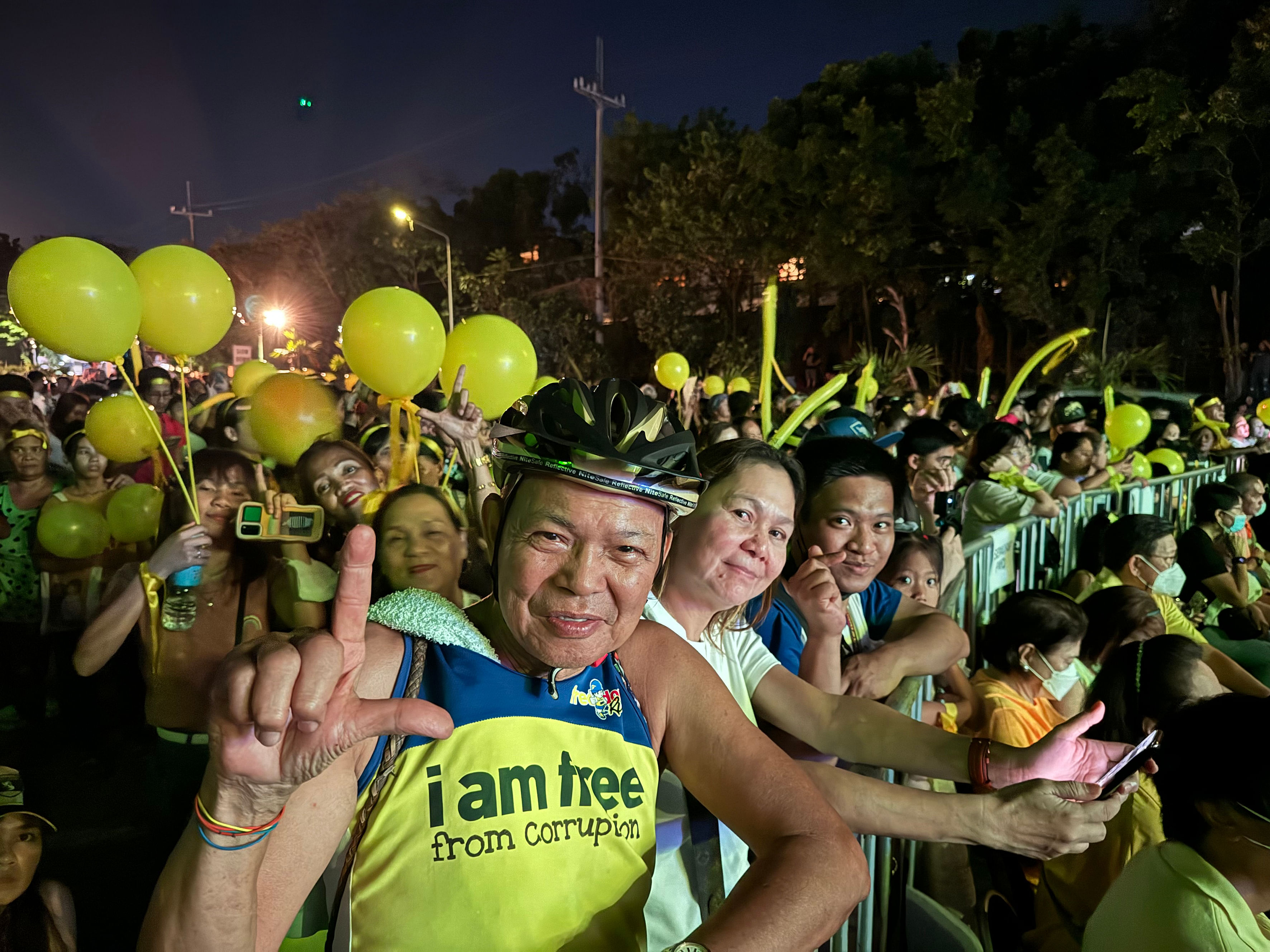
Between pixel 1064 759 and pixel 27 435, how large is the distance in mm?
4993

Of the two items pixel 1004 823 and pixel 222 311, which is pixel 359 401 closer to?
pixel 222 311

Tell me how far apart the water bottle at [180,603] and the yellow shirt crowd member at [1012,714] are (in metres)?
3.01

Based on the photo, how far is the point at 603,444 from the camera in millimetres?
1391

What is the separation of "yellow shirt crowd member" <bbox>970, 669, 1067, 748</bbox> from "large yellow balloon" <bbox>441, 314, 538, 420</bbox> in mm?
2528

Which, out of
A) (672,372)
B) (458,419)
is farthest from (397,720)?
(672,372)

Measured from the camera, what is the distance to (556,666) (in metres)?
1.39

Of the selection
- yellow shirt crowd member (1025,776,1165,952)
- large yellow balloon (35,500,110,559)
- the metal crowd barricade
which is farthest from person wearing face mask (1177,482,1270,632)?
large yellow balloon (35,500,110,559)

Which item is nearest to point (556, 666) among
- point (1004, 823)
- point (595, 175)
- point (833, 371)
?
point (1004, 823)

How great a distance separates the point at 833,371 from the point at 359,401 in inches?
729

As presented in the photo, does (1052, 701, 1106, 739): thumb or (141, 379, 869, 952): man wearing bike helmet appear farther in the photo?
(1052, 701, 1106, 739): thumb

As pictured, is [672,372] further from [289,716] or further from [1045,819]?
[289,716]

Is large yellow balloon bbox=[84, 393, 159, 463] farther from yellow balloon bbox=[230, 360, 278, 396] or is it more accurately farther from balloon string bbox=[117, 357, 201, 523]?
yellow balloon bbox=[230, 360, 278, 396]

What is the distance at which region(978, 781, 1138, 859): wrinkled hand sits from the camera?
1.76m

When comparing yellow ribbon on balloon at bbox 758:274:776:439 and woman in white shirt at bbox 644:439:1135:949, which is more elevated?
yellow ribbon on balloon at bbox 758:274:776:439
